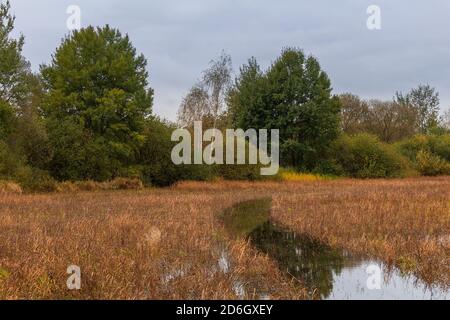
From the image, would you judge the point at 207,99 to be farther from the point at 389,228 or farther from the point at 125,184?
the point at 389,228

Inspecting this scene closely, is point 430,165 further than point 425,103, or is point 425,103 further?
point 425,103

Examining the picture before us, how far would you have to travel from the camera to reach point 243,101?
4850cm

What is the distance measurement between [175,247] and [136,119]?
76.4 feet

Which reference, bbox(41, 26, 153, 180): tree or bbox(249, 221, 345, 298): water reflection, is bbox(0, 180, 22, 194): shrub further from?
bbox(249, 221, 345, 298): water reflection

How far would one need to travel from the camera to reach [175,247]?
35.4 feet

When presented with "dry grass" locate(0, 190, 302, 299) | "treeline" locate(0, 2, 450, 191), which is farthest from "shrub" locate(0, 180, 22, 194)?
"dry grass" locate(0, 190, 302, 299)

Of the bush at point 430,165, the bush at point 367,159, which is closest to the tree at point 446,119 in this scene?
the bush at point 430,165

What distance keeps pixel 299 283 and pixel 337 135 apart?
4275 centimetres

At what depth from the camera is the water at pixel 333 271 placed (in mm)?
7891

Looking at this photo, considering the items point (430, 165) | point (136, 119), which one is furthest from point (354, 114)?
point (136, 119)

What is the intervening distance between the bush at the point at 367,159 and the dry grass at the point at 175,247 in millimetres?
30159

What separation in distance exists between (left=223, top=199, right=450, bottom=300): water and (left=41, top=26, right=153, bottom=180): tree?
19.6 metres
